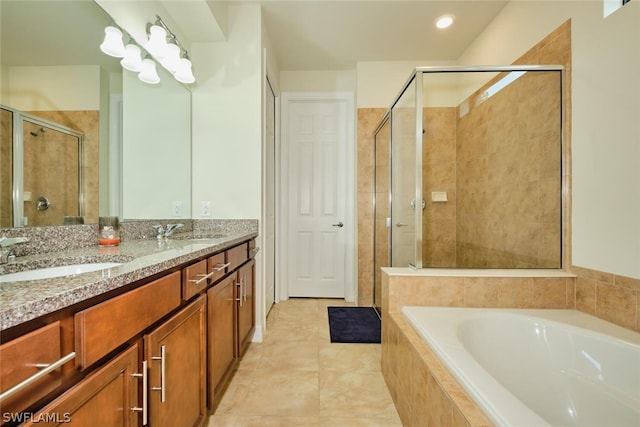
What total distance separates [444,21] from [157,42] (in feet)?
7.30

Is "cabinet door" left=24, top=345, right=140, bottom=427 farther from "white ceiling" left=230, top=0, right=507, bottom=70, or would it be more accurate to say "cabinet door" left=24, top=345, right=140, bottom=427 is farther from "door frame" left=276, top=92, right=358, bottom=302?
"white ceiling" left=230, top=0, right=507, bottom=70

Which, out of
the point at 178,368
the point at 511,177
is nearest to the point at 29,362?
the point at 178,368

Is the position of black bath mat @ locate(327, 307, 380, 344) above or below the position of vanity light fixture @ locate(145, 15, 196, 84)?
below

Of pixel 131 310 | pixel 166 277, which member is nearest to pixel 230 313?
pixel 166 277

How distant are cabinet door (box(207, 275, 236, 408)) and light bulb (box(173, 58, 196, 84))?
140 cm

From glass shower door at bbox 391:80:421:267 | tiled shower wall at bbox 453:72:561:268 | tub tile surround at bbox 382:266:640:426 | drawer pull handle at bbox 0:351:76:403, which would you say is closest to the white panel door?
glass shower door at bbox 391:80:421:267

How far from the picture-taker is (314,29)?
2.35m

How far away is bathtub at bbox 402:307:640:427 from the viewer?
3.20 feet

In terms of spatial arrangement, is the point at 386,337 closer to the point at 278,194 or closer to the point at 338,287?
the point at 338,287

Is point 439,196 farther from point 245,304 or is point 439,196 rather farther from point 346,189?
point 245,304

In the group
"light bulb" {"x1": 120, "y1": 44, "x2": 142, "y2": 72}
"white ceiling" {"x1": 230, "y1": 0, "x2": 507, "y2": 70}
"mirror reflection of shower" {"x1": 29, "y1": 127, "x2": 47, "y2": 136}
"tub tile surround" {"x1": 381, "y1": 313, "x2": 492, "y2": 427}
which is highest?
"white ceiling" {"x1": 230, "y1": 0, "x2": 507, "y2": 70}

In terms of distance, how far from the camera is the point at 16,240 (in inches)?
33.5

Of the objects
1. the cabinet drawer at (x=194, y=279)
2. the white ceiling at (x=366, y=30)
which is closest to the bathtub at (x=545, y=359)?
the cabinet drawer at (x=194, y=279)

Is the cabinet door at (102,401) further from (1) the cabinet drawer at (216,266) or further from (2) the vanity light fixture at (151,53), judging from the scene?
(2) the vanity light fixture at (151,53)
